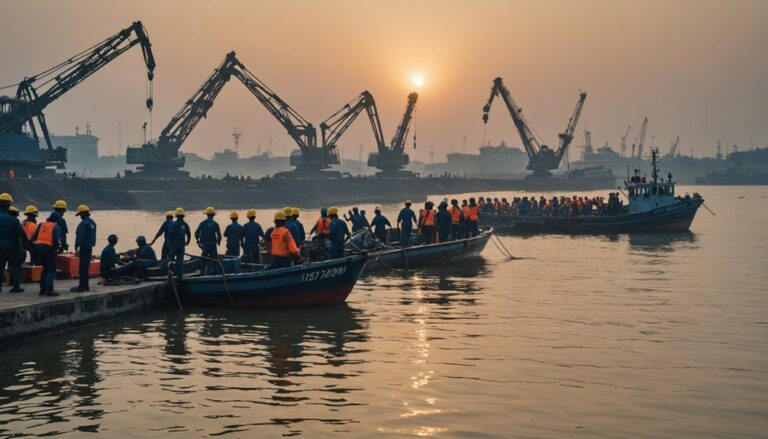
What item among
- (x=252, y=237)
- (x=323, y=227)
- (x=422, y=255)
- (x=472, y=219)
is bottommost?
(x=422, y=255)

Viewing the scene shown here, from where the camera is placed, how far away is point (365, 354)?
1647 cm

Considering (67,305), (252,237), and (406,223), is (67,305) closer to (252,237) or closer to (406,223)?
(252,237)

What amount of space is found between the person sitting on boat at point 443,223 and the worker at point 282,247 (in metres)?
12.8

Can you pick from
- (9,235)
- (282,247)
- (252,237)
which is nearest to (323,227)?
(252,237)

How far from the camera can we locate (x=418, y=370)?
49.0 feet

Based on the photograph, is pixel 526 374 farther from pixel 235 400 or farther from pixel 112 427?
pixel 112 427

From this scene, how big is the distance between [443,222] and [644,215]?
982 inches

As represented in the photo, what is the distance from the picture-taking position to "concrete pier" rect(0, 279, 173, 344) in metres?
16.8

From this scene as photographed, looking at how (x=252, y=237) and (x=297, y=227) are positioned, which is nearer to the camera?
(x=252, y=237)

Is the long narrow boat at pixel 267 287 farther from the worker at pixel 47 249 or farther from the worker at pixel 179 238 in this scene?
the worker at pixel 47 249

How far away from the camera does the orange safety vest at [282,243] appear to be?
20984mm

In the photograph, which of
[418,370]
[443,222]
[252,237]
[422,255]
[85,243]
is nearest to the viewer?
[418,370]

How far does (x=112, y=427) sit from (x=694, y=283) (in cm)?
2235

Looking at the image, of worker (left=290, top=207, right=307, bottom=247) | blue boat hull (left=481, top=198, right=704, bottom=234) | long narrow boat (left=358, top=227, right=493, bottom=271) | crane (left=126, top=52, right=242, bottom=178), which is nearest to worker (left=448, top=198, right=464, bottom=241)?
long narrow boat (left=358, top=227, right=493, bottom=271)
